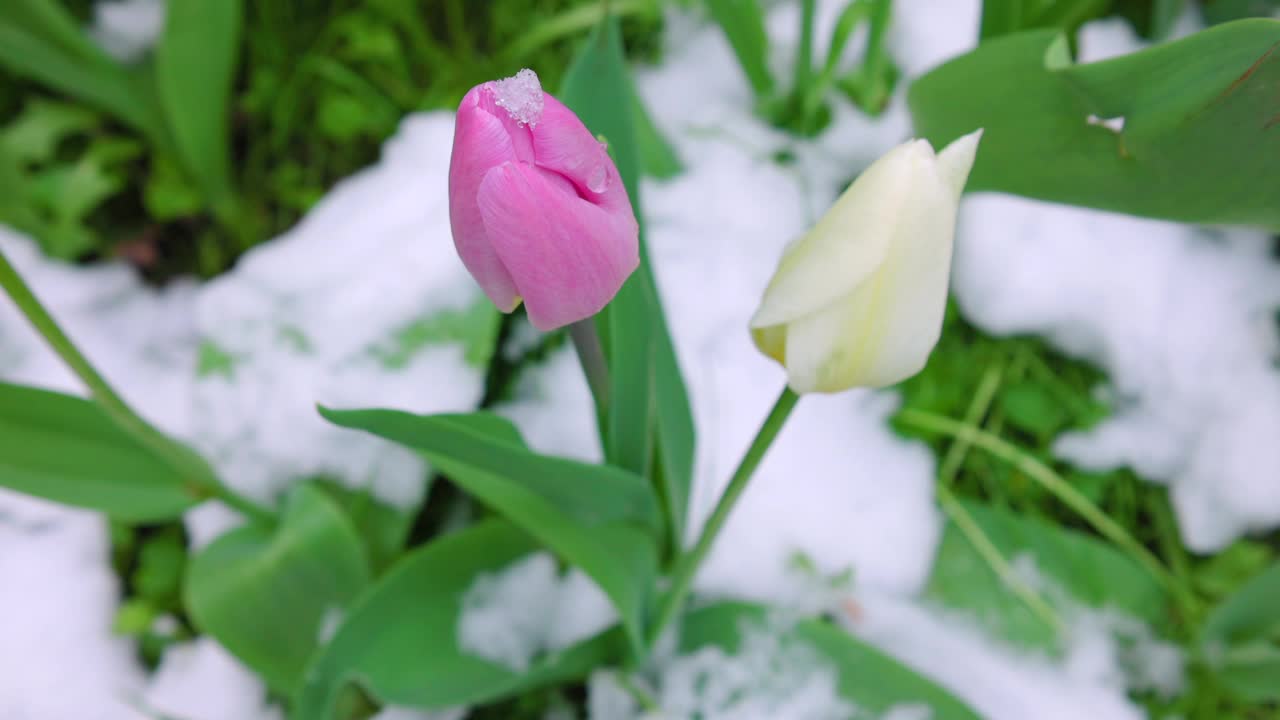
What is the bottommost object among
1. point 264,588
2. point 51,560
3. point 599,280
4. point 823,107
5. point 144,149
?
point 51,560

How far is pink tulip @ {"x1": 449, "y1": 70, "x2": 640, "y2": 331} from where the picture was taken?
267 mm

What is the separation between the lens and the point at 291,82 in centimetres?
95

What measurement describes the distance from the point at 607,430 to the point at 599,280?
0.20 meters

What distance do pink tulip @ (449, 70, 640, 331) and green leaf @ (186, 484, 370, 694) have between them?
41cm

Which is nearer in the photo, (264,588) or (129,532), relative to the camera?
(264,588)

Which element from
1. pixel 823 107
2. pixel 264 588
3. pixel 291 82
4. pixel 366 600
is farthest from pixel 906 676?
pixel 291 82

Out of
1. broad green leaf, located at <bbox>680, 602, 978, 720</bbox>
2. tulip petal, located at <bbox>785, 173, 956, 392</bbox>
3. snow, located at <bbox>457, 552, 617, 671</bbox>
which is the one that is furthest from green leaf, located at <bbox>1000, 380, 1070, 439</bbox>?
tulip petal, located at <bbox>785, 173, 956, 392</bbox>

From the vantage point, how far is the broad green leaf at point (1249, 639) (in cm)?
62

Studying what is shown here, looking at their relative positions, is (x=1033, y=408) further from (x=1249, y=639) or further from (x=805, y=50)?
(x=805, y=50)

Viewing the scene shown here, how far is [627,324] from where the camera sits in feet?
1.48

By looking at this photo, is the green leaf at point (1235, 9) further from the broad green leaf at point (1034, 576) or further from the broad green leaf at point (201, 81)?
the broad green leaf at point (201, 81)

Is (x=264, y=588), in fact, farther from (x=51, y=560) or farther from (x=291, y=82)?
(x=291, y=82)

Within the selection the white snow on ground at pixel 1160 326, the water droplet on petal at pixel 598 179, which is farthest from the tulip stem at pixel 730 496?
the white snow on ground at pixel 1160 326

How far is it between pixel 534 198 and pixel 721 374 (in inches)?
20.5
